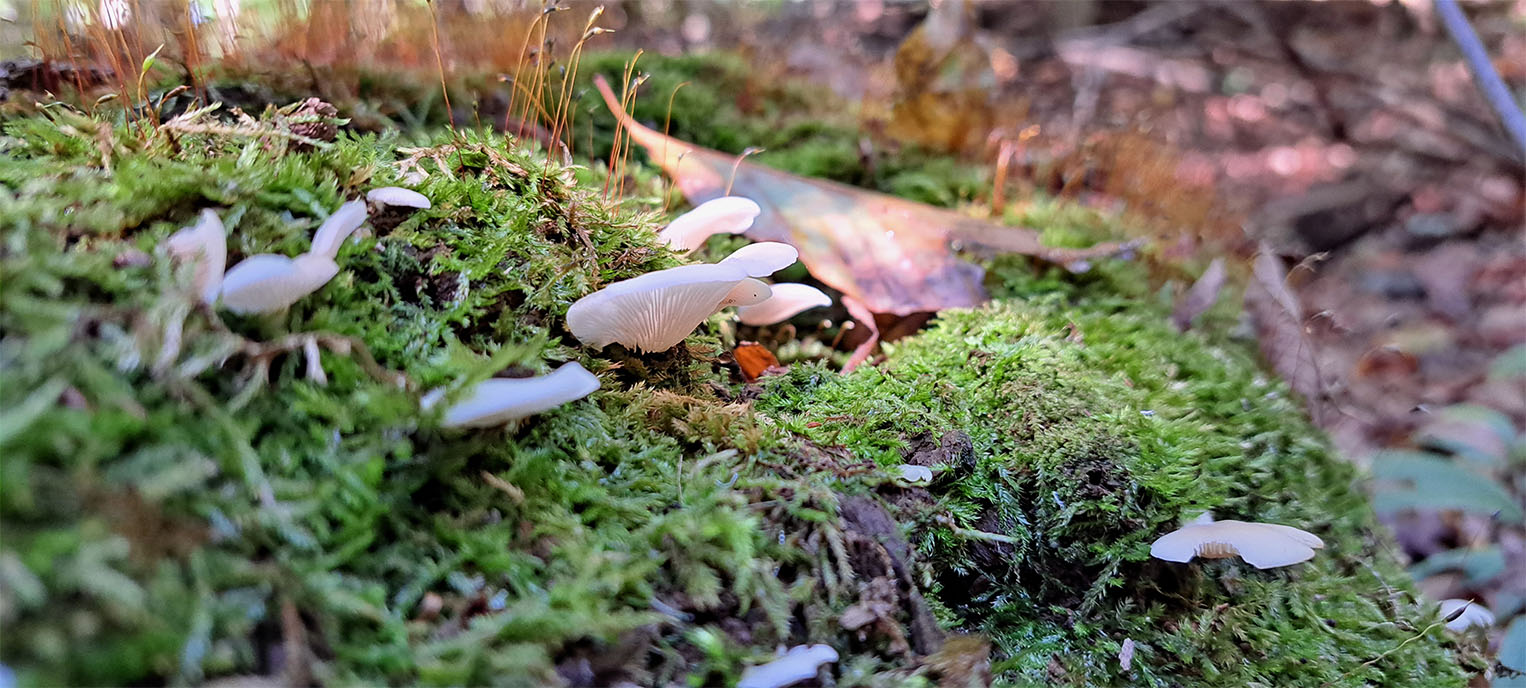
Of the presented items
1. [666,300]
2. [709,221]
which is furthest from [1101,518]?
[709,221]

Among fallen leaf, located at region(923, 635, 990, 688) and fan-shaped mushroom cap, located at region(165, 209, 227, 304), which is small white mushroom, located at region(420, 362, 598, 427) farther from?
fallen leaf, located at region(923, 635, 990, 688)

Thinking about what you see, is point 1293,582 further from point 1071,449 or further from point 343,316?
point 343,316

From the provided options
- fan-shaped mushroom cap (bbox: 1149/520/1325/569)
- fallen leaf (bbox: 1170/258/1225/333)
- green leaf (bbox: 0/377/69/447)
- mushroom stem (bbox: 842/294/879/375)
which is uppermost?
green leaf (bbox: 0/377/69/447)

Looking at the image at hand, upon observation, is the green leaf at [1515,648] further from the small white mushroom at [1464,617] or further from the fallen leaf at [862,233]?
the fallen leaf at [862,233]

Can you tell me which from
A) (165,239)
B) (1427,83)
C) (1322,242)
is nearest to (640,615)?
(165,239)

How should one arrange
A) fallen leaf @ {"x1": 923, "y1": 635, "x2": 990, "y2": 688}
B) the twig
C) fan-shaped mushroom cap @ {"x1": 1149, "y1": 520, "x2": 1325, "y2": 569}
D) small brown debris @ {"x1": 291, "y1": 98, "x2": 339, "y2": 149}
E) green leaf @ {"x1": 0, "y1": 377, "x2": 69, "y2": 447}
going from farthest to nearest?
the twig, small brown debris @ {"x1": 291, "y1": 98, "x2": 339, "y2": 149}, fan-shaped mushroom cap @ {"x1": 1149, "y1": 520, "x2": 1325, "y2": 569}, fallen leaf @ {"x1": 923, "y1": 635, "x2": 990, "y2": 688}, green leaf @ {"x1": 0, "y1": 377, "x2": 69, "y2": 447}

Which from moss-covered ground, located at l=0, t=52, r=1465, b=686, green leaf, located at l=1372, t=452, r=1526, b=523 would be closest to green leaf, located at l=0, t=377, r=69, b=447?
moss-covered ground, located at l=0, t=52, r=1465, b=686
